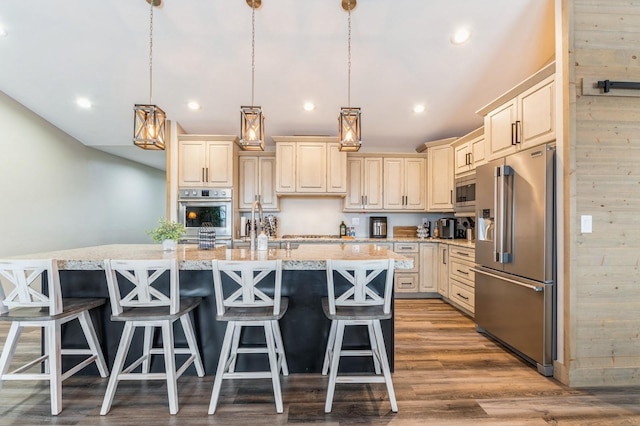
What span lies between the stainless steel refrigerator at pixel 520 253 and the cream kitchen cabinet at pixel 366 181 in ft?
6.22

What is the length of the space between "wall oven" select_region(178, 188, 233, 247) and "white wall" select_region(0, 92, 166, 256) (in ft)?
6.38

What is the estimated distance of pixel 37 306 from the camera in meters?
1.88

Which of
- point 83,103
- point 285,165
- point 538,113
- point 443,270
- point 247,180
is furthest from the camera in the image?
point 247,180

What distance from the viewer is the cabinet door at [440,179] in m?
4.56

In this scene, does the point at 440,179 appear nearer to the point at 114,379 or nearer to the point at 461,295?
the point at 461,295

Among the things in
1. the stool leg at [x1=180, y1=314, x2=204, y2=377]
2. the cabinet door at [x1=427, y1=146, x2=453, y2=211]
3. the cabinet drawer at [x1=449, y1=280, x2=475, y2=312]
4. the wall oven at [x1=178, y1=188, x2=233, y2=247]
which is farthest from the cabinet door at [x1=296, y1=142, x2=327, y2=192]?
the stool leg at [x1=180, y1=314, x2=204, y2=377]

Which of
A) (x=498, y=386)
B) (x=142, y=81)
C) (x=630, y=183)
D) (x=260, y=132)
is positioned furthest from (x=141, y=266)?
(x=630, y=183)

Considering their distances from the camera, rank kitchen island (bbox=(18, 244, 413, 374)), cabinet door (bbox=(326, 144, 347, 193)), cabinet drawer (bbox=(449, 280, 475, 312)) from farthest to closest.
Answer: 1. cabinet door (bbox=(326, 144, 347, 193))
2. cabinet drawer (bbox=(449, 280, 475, 312))
3. kitchen island (bbox=(18, 244, 413, 374))

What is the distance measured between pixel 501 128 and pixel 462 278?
6.15 feet

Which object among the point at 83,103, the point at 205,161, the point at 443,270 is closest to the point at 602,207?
the point at 443,270

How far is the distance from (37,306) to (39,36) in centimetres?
285

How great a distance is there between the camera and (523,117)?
2.70 metres

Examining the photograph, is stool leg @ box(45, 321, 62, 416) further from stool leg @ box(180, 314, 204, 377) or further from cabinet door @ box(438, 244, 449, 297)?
cabinet door @ box(438, 244, 449, 297)

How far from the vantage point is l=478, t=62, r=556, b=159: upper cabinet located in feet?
7.96
